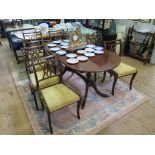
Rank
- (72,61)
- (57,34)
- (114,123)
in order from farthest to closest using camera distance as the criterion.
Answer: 1. (57,34)
2. (72,61)
3. (114,123)

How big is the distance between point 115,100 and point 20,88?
1.73m

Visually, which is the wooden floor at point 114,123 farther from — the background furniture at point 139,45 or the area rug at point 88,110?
the background furniture at point 139,45

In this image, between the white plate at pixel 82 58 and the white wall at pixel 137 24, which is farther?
the white wall at pixel 137 24

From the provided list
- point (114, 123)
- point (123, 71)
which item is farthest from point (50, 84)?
point (123, 71)

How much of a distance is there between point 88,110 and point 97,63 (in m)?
0.73

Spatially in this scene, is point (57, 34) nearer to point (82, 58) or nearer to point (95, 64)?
point (82, 58)

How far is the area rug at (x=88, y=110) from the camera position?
2.04 meters

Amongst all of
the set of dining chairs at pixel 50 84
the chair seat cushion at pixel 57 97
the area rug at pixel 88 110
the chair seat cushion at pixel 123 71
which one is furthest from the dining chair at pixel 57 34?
the chair seat cushion at pixel 57 97

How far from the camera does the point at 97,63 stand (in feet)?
7.33

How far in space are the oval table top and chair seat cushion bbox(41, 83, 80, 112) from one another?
34 cm

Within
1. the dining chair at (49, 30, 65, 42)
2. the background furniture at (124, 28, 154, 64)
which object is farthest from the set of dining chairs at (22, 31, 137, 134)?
the background furniture at (124, 28, 154, 64)

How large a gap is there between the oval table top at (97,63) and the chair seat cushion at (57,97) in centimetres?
34

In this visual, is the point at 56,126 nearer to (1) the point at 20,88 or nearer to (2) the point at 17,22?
(1) the point at 20,88

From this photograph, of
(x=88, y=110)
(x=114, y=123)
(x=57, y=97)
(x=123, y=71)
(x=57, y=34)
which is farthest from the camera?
(x=57, y=34)
